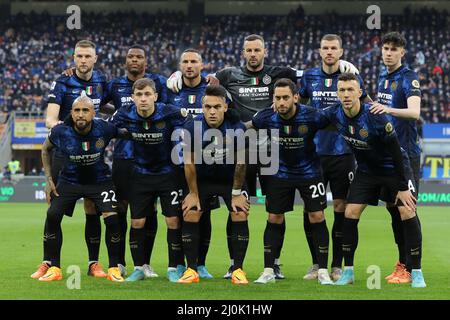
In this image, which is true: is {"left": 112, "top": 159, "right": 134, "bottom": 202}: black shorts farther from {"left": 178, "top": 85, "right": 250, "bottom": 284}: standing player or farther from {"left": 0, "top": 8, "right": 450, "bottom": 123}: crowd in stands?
{"left": 0, "top": 8, "right": 450, "bottom": 123}: crowd in stands

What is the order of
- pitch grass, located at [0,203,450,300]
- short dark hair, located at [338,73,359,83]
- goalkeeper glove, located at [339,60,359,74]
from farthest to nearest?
1. goalkeeper glove, located at [339,60,359,74]
2. short dark hair, located at [338,73,359,83]
3. pitch grass, located at [0,203,450,300]

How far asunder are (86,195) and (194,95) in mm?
1624

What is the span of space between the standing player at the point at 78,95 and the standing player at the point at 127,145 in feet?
0.74

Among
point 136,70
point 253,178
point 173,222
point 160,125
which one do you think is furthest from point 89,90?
point 253,178

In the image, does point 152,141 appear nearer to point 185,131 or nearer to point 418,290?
point 185,131

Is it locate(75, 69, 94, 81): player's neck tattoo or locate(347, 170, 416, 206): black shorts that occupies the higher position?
locate(75, 69, 94, 81): player's neck tattoo

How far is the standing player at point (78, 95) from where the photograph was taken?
9844 millimetres

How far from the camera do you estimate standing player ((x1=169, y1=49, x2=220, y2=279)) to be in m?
9.55

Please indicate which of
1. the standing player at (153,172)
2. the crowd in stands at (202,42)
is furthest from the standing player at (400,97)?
the crowd in stands at (202,42)

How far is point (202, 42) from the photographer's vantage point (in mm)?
40938

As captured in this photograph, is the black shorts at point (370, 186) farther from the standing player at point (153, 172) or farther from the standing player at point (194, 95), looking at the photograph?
the standing player at point (153, 172)

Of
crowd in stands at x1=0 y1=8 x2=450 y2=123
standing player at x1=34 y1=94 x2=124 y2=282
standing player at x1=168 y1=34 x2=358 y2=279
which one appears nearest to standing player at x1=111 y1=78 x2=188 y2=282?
standing player at x1=34 y1=94 x2=124 y2=282

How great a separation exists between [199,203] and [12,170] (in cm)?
2508

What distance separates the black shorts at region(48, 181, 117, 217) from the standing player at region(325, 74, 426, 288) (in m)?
2.49
